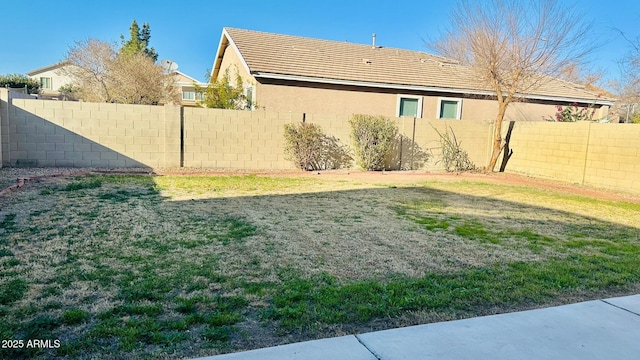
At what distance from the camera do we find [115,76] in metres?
21.8

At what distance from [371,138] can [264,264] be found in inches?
389

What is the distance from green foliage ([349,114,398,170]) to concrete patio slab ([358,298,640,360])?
10.6m

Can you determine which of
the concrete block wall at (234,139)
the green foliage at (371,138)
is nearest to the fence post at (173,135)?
the concrete block wall at (234,139)

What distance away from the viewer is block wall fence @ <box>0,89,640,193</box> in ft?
37.6

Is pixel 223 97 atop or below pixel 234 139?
atop

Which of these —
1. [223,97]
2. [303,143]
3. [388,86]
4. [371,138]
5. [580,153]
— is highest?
[388,86]

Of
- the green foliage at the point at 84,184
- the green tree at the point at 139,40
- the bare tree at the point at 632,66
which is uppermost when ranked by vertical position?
the green tree at the point at 139,40

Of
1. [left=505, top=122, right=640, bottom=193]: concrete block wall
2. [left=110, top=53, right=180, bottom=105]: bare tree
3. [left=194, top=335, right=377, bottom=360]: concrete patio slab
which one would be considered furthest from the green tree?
[left=194, top=335, right=377, bottom=360]: concrete patio slab

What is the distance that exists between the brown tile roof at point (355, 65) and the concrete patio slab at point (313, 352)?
42.7 feet

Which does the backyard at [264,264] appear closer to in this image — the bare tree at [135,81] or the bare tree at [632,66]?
the bare tree at [632,66]

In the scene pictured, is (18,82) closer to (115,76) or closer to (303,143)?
(115,76)

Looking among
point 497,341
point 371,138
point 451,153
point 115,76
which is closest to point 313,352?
point 497,341

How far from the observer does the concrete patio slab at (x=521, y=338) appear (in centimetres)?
304

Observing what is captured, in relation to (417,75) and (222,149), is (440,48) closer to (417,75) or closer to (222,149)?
(417,75)
